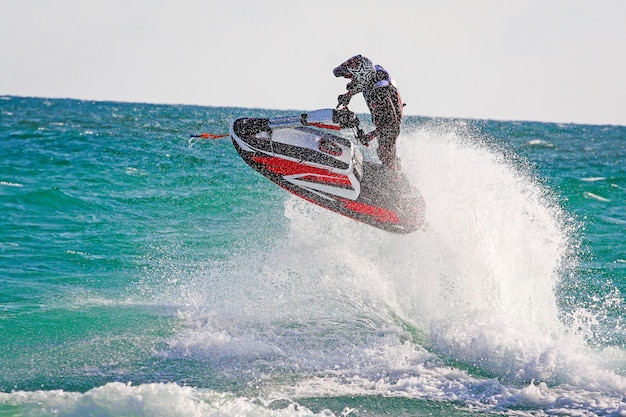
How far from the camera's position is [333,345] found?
8.51 m

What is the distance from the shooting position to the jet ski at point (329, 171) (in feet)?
29.3

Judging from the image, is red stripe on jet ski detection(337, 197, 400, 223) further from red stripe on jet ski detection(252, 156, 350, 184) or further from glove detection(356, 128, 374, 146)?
glove detection(356, 128, 374, 146)

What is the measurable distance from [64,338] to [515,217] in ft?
19.9

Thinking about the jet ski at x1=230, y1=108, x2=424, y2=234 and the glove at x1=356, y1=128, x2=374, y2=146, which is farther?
the jet ski at x1=230, y1=108, x2=424, y2=234

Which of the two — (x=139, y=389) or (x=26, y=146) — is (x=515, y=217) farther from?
(x=26, y=146)

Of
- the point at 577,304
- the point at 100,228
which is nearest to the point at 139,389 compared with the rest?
the point at 577,304

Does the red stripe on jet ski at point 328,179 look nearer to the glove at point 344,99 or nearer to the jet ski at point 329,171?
the jet ski at point 329,171

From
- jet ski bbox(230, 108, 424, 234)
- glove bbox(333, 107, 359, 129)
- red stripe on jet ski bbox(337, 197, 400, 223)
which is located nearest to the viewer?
glove bbox(333, 107, 359, 129)

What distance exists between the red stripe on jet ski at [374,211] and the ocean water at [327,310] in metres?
0.86

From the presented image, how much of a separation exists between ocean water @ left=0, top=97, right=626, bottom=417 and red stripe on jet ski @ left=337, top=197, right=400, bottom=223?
86 centimetres

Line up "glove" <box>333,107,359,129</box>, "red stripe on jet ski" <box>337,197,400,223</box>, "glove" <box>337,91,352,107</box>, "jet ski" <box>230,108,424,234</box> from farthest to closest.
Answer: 1. "red stripe on jet ski" <box>337,197,400,223</box>
2. "jet ski" <box>230,108,424,234</box>
3. "glove" <box>337,91,352,107</box>
4. "glove" <box>333,107,359,129</box>

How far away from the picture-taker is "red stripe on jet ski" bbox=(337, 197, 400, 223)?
908 cm

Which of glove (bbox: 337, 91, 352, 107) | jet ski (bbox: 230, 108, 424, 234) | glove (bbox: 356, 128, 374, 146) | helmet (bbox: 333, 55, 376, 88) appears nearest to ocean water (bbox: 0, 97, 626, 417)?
jet ski (bbox: 230, 108, 424, 234)

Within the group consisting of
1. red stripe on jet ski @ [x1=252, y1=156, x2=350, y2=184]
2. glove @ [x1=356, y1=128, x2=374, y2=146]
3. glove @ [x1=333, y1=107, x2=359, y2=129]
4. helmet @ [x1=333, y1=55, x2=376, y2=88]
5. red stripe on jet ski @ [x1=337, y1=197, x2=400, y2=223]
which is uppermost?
helmet @ [x1=333, y1=55, x2=376, y2=88]
